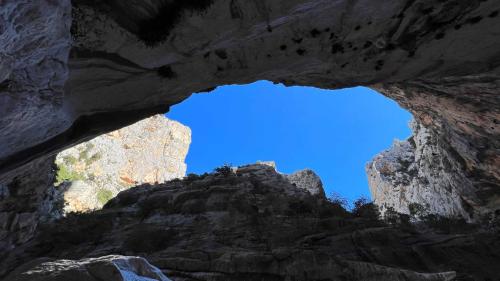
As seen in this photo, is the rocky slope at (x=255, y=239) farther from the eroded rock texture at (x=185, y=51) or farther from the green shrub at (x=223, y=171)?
the eroded rock texture at (x=185, y=51)

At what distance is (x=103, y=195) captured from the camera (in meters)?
52.3

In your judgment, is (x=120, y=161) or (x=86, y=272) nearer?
(x=86, y=272)

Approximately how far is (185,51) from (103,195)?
4868 centimetres

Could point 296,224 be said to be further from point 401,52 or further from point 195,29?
point 195,29

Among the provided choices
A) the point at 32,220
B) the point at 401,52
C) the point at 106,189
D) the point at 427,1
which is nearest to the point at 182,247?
the point at 32,220

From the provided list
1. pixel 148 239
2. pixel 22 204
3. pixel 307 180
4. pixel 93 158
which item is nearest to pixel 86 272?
pixel 148 239

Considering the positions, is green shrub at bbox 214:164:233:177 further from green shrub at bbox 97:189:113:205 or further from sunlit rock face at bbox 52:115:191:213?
green shrub at bbox 97:189:113:205

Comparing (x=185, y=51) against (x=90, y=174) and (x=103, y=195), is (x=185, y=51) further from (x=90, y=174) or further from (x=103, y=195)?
(x=90, y=174)

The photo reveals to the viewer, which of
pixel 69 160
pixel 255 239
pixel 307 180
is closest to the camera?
pixel 255 239

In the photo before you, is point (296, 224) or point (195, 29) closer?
point (195, 29)

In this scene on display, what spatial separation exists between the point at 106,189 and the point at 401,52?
171 feet

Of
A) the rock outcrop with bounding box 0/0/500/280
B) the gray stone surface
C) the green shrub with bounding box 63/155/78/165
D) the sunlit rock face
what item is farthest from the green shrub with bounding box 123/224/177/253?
the green shrub with bounding box 63/155/78/165

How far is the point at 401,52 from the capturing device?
10117mm

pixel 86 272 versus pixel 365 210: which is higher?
pixel 365 210
